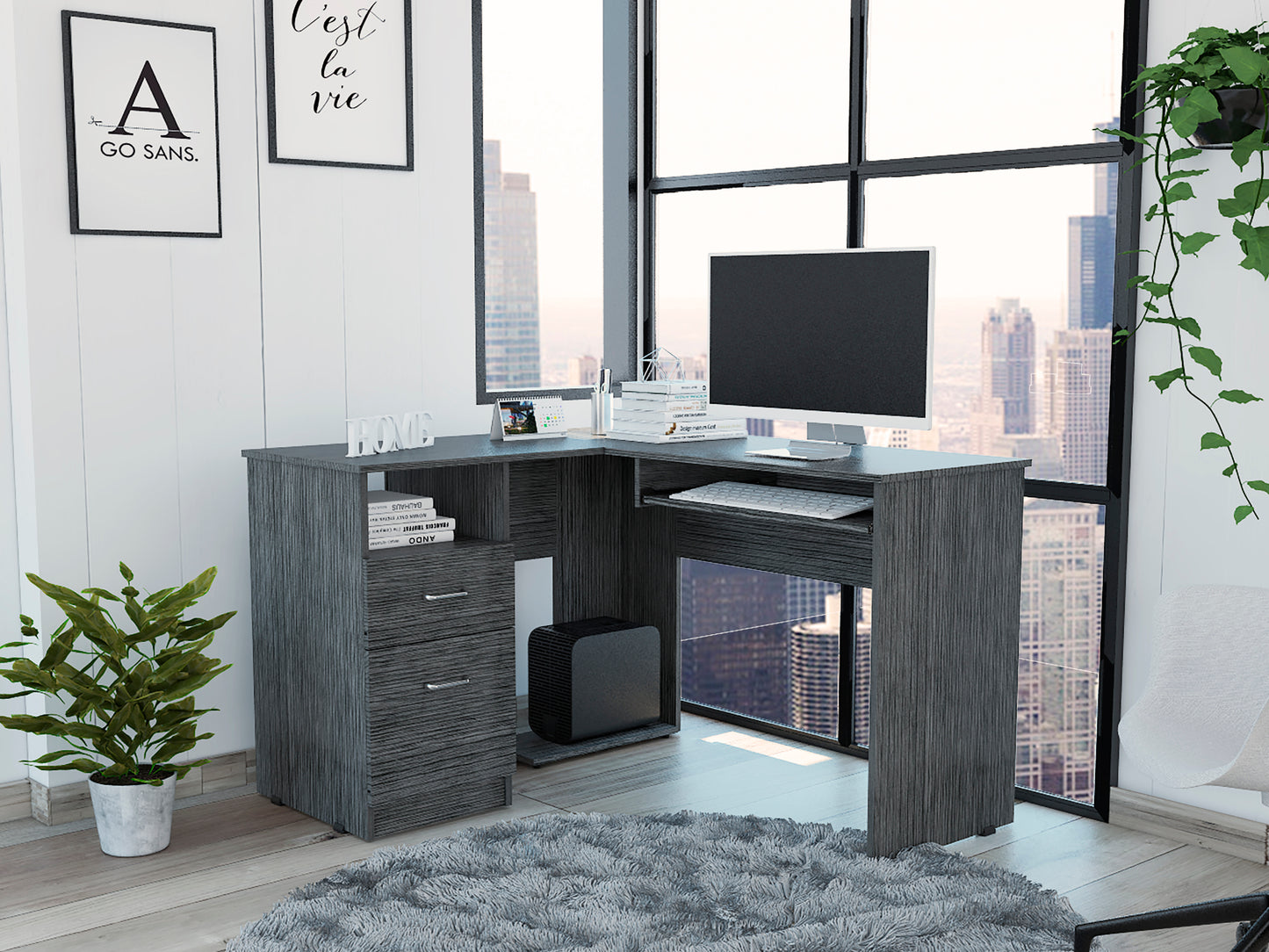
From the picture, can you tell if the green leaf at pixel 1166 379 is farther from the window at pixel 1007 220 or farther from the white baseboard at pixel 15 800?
the white baseboard at pixel 15 800

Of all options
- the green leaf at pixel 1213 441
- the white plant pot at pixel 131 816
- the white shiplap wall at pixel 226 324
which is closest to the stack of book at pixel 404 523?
Answer: the white shiplap wall at pixel 226 324

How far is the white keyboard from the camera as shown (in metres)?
2.92

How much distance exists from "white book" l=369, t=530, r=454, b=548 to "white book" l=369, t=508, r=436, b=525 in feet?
0.11

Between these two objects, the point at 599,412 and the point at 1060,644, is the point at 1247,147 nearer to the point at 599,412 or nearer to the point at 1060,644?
the point at 1060,644

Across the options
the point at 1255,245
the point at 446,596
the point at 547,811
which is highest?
the point at 1255,245

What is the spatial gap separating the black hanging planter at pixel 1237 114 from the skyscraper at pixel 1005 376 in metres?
0.72

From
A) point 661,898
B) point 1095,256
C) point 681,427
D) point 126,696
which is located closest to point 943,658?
point 661,898

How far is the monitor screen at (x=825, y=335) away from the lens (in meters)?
3.01

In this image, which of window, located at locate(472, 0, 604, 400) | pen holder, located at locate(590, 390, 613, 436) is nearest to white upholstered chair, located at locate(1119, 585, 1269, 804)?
pen holder, located at locate(590, 390, 613, 436)

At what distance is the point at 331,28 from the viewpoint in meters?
3.54

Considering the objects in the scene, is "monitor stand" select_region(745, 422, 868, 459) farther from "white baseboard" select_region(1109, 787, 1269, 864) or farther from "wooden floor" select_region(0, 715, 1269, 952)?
"white baseboard" select_region(1109, 787, 1269, 864)

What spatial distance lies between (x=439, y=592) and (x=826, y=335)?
110cm

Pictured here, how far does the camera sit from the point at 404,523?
10.4 ft

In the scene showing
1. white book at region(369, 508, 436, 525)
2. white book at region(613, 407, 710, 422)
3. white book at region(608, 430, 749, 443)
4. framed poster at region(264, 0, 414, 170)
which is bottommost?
white book at region(369, 508, 436, 525)
